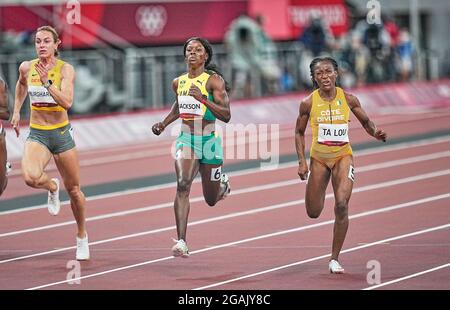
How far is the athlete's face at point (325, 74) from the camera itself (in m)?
13.5

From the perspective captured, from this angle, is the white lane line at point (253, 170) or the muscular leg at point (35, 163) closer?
the muscular leg at point (35, 163)

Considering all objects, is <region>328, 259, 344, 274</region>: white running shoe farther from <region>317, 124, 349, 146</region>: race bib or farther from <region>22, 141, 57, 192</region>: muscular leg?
<region>22, 141, 57, 192</region>: muscular leg

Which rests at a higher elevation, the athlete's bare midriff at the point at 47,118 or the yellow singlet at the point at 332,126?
the athlete's bare midriff at the point at 47,118

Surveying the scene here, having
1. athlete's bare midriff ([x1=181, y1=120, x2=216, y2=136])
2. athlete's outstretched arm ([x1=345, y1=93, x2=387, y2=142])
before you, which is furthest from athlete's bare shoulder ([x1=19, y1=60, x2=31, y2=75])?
athlete's outstretched arm ([x1=345, y1=93, x2=387, y2=142])

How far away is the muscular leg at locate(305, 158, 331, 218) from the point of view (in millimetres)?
13586

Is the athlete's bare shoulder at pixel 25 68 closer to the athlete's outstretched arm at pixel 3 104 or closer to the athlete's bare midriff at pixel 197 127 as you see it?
the athlete's outstretched arm at pixel 3 104

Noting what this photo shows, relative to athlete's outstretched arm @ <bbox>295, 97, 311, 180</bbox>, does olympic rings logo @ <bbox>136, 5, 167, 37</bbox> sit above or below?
above

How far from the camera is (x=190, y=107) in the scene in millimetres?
14383

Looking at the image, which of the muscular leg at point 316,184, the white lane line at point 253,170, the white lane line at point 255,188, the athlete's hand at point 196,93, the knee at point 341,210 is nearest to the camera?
the knee at point 341,210

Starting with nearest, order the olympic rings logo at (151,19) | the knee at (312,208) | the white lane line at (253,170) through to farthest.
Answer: the knee at (312,208) → the white lane line at (253,170) → the olympic rings logo at (151,19)

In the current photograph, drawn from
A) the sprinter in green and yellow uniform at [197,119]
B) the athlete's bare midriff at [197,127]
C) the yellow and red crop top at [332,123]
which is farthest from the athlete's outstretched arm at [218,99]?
the yellow and red crop top at [332,123]

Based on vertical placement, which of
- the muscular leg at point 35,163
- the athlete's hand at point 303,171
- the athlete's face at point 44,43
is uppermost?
the athlete's face at point 44,43

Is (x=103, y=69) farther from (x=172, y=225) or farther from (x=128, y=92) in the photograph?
(x=172, y=225)

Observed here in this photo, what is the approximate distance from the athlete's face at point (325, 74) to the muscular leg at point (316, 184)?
73 centimetres
